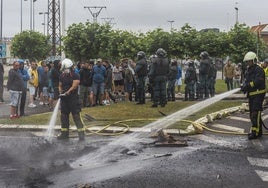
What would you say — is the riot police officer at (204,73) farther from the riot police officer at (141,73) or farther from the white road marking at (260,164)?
the white road marking at (260,164)

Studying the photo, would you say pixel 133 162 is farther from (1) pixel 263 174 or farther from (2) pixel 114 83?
(2) pixel 114 83

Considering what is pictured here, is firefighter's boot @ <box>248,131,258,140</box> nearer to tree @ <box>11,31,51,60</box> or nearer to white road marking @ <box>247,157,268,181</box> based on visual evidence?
white road marking @ <box>247,157,268,181</box>

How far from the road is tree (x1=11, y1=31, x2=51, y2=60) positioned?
40474 mm

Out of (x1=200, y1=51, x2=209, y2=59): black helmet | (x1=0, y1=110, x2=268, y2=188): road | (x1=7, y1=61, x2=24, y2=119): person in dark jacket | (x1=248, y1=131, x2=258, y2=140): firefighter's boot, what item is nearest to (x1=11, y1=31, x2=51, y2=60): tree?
(x1=200, y1=51, x2=209, y2=59): black helmet

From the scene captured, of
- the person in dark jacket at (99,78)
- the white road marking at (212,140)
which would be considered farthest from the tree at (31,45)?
the white road marking at (212,140)

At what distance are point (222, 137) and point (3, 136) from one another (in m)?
4.97

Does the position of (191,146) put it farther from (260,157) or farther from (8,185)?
(8,185)

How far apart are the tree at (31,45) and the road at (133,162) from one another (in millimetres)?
40474

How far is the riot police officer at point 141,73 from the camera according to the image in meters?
16.3

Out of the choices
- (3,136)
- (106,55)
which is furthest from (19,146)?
(106,55)

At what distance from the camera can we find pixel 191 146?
980 cm

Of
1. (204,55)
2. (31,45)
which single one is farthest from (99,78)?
(31,45)

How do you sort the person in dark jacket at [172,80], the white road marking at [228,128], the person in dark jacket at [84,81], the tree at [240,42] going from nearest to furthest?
the white road marking at [228,128]
the person in dark jacket at [84,81]
the person in dark jacket at [172,80]
the tree at [240,42]

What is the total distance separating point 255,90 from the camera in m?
10.7
